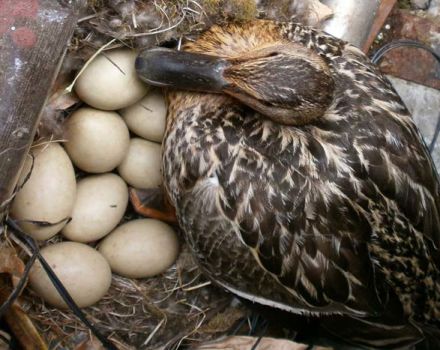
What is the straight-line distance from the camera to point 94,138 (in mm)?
1812

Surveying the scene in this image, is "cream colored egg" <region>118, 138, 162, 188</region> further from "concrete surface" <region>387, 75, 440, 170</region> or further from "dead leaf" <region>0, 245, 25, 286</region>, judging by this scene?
"concrete surface" <region>387, 75, 440, 170</region>

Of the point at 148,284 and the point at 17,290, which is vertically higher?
the point at 17,290

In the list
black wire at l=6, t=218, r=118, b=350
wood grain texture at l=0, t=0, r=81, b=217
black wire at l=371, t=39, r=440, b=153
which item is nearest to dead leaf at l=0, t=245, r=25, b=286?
black wire at l=6, t=218, r=118, b=350

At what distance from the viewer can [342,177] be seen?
167 cm

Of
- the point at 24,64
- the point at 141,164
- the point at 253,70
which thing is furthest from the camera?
the point at 141,164

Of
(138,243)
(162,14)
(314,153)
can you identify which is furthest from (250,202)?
(162,14)

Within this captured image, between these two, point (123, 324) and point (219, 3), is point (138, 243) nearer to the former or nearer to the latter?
point (123, 324)

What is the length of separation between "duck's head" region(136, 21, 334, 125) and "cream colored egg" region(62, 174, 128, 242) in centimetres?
32

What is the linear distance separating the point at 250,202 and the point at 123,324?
586 millimetres

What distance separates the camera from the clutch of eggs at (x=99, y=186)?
1750mm

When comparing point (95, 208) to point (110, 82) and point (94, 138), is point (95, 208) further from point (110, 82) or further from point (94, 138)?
point (110, 82)

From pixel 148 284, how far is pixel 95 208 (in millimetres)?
307

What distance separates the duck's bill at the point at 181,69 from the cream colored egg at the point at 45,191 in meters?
0.31

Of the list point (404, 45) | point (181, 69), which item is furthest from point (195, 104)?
point (404, 45)
